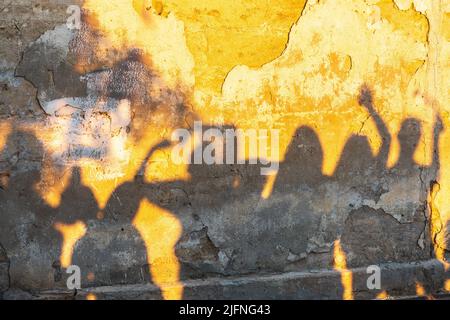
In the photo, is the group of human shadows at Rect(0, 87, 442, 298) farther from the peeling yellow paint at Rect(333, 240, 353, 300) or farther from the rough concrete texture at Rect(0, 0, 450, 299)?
the peeling yellow paint at Rect(333, 240, 353, 300)

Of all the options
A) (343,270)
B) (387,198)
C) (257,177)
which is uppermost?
(257,177)

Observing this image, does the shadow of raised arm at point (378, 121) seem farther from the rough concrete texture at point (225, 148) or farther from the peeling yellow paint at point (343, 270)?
the peeling yellow paint at point (343, 270)

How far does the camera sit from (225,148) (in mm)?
3713

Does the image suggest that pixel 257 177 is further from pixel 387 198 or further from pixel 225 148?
pixel 387 198

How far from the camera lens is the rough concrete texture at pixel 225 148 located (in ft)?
11.3

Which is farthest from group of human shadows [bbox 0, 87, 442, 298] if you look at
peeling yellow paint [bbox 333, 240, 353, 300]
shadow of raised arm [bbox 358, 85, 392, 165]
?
peeling yellow paint [bbox 333, 240, 353, 300]

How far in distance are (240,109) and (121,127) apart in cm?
75

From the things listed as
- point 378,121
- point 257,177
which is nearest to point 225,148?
point 257,177

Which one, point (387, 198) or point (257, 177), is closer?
point (257, 177)

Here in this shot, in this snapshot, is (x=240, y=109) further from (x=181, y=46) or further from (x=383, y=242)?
(x=383, y=242)

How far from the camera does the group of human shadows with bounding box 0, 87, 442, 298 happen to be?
3.48 m

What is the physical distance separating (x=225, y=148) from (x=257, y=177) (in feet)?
0.91

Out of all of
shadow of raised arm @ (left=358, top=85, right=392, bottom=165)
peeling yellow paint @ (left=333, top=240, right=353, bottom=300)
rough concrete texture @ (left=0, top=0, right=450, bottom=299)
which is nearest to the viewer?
rough concrete texture @ (left=0, top=0, right=450, bottom=299)

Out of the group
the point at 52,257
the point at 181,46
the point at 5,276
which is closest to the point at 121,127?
the point at 181,46
